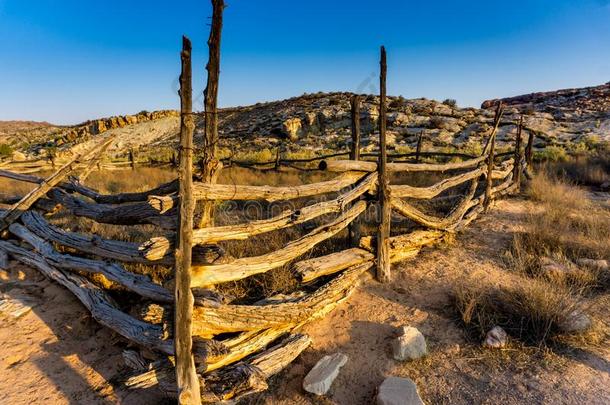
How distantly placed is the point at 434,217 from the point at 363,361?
287 centimetres

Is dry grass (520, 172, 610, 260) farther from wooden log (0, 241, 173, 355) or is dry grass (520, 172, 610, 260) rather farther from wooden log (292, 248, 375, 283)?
wooden log (0, 241, 173, 355)

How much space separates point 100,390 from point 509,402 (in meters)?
2.91

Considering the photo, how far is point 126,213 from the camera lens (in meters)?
2.80

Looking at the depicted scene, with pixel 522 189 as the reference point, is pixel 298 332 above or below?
below

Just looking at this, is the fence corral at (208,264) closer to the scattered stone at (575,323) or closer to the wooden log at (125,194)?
A: the wooden log at (125,194)

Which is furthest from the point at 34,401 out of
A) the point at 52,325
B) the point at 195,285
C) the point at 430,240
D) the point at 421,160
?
the point at 421,160

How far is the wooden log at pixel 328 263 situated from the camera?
3.18m

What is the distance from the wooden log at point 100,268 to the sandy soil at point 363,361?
38 cm

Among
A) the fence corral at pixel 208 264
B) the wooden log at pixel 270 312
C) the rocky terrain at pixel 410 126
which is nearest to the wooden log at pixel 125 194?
the fence corral at pixel 208 264

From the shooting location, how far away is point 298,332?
3.07 meters

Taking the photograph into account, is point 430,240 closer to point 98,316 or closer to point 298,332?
point 298,332

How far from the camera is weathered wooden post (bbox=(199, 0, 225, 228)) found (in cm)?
224

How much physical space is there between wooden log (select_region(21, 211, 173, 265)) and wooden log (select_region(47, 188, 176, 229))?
21cm

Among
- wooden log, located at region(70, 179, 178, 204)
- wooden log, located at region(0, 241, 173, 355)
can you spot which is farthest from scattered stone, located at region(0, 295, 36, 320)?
wooden log, located at region(70, 179, 178, 204)
